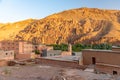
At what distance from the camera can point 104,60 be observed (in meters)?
15.6

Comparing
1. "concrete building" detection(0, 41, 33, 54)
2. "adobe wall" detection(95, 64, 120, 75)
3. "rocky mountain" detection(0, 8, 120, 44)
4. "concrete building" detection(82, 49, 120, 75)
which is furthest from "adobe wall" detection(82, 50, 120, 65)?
"rocky mountain" detection(0, 8, 120, 44)

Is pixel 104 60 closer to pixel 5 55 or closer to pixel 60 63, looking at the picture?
pixel 60 63

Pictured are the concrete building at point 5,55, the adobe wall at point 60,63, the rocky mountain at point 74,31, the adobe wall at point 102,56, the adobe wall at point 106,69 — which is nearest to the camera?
the adobe wall at point 106,69

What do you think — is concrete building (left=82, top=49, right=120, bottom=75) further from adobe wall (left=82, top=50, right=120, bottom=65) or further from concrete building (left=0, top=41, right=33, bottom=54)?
concrete building (left=0, top=41, right=33, bottom=54)

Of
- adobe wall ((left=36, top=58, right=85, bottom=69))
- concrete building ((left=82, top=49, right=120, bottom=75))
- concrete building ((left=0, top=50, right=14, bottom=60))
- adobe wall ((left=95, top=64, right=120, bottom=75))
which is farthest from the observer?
concrete building ((left=0, top=50, right=14, bottom=60))

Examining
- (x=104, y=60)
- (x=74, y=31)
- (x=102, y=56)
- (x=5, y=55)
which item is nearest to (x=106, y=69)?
(x=104, y=60)

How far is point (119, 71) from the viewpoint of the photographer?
14320 millimetres

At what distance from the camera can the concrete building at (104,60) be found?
14727mm

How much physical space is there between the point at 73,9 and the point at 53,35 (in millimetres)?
37370

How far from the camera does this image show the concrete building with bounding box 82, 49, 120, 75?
48.3ft

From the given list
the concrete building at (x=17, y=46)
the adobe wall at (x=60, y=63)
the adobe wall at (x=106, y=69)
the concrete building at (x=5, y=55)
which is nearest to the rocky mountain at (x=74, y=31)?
the concrete building at (x=17, y=46)

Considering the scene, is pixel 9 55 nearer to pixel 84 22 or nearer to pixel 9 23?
pixel 84 22

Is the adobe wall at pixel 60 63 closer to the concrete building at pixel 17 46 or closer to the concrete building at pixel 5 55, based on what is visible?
the concrete building at pixel 5 55

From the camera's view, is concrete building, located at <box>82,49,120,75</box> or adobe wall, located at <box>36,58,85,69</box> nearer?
concrete building, located at <box>82,49,120,75</box>
